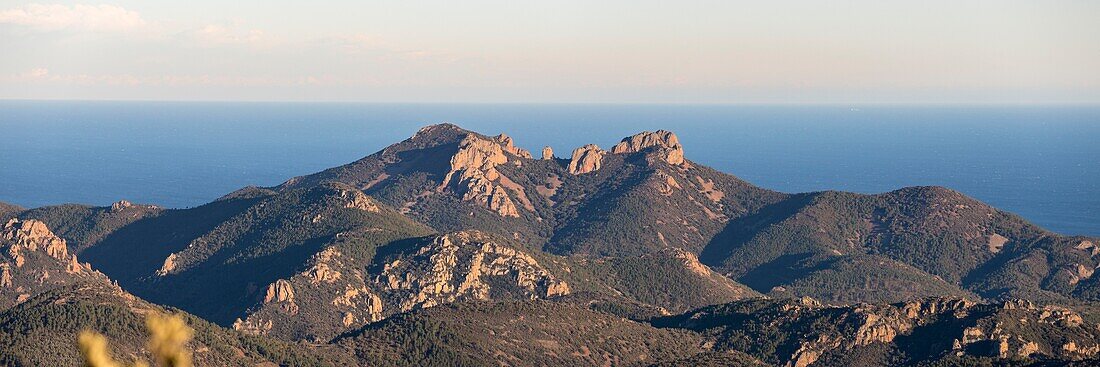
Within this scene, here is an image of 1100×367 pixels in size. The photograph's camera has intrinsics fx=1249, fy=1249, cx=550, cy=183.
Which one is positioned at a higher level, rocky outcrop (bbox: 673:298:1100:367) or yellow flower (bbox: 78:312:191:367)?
yellow flower (bbox: 78:312:191:367)

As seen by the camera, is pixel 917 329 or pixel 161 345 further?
pixel 917 329

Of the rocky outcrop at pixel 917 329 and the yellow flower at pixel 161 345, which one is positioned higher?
the yellow flower at pixel 161 345

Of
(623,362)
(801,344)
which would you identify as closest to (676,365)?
(623,362)

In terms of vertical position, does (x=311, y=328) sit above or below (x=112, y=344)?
below

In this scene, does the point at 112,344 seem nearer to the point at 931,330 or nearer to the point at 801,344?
the point at 801,344

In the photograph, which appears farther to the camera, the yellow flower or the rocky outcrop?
the rocky outcrop

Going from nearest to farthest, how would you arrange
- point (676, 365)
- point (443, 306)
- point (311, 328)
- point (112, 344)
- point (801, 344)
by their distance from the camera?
1. point (112, 344)
2. point (676, 365)
3. point (801, 344)
4. point (443, 306)
5. point (311, 328)

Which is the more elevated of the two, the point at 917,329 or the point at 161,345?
the point at 161,345

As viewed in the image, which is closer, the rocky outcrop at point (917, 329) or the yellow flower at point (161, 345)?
the yellow flower at point (161, 345)

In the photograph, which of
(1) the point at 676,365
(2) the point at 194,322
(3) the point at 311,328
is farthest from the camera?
(3) the point at 311,328

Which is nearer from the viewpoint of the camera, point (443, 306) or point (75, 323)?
point (75, 323)
